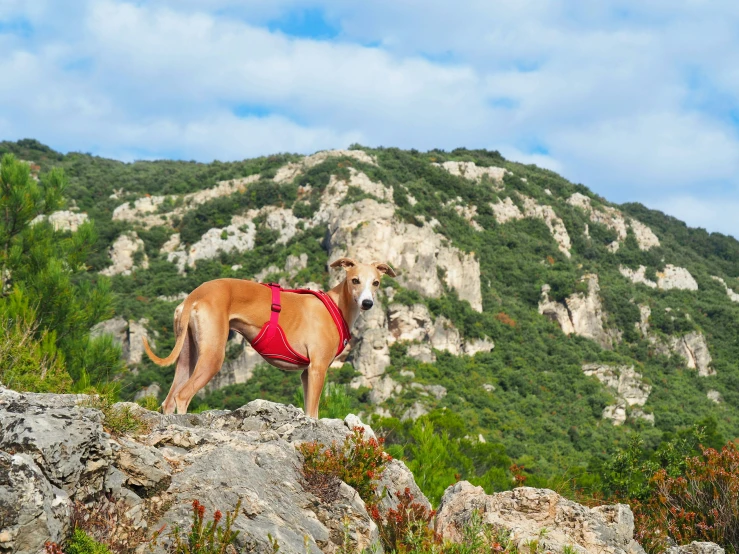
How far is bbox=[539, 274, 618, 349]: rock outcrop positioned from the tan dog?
7852cm

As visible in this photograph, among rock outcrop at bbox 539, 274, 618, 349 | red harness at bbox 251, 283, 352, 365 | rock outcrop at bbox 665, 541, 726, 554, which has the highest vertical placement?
rock outcrop at bbox 539, 274, 618, 349

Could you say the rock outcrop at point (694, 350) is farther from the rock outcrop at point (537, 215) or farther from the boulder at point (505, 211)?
the boulder at point (505, 211)

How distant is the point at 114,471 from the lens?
423cm

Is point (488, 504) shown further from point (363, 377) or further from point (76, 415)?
point (363, 377)

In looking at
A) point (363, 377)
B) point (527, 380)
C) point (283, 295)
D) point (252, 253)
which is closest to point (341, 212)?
point (252, 253)

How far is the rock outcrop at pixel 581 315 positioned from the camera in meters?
82.2

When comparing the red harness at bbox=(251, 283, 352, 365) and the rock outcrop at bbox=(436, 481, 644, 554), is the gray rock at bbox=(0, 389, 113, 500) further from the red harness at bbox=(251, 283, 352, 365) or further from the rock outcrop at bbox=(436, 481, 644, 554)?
the rock outcrop at bbox=(436, 481, 644, 554)

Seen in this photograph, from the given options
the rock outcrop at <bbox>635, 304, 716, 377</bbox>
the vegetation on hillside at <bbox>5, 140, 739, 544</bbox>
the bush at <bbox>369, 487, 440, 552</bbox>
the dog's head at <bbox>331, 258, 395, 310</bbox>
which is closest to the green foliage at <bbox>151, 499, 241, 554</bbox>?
the bush at <bbox>369, 487, 440, 552</bbox>

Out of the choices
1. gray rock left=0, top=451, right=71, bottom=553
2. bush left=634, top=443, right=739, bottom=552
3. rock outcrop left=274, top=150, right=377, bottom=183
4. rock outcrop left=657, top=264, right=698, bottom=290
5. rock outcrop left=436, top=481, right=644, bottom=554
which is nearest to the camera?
gray rock left=0, top=451, right=71, bottom=553

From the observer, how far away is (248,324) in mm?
7160

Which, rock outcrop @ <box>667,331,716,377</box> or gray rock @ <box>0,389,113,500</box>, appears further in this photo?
rock outcrop @ <box>667,331,716,377</box>

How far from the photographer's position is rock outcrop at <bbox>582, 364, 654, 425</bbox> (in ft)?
208

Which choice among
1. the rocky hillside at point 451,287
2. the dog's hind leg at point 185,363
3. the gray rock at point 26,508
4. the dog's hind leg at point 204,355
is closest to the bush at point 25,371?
the dog's hind leg at point 185,363

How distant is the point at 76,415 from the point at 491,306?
78.7 metres
